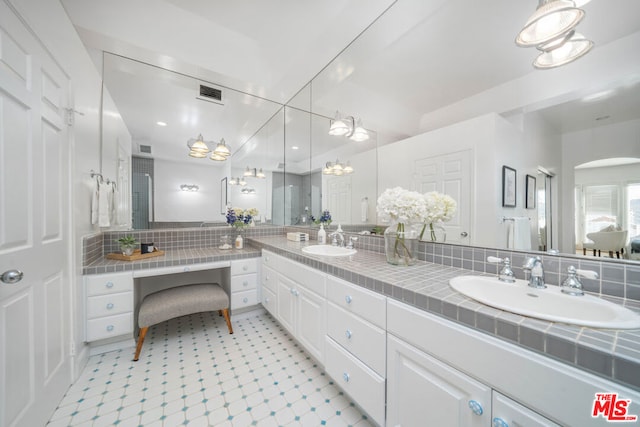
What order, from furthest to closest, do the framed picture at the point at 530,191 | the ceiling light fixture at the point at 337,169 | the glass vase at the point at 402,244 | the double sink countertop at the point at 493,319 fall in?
the ceiling light fixture at the point at 337,169 → the glass vase at the point at 402,244 → the framed picture at the point at 530,191 → the double sink countertop at the point at 493,319

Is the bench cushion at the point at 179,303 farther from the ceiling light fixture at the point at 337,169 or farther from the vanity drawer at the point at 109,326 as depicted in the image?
the ceiling light fixture at the point at 337,169

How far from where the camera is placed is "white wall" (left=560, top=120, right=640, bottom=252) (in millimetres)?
833

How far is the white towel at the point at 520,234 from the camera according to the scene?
1089mm

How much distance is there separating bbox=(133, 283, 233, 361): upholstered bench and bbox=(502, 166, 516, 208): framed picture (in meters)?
2.26

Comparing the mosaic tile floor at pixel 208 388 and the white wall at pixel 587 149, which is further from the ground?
the white wall at pixel 587 149

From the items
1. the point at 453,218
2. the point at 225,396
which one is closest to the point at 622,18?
the point at 453,218

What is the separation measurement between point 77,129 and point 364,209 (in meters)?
2.22

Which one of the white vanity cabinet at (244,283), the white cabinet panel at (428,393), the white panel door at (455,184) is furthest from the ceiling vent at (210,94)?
the white cabinet panel at (428,393)

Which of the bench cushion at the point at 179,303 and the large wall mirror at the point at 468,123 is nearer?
the large wall mirror at the point at 468,123

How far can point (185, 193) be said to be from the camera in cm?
286

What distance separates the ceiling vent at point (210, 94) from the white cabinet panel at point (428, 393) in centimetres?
283

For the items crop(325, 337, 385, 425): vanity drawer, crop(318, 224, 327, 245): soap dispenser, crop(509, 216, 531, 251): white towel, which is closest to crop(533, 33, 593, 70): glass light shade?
crop(509, 216, 531, 251): white towel

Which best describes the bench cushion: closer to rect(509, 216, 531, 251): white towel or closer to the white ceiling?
the white ceiling

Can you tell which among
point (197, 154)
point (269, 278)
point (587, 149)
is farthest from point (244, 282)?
point (587, 149)
